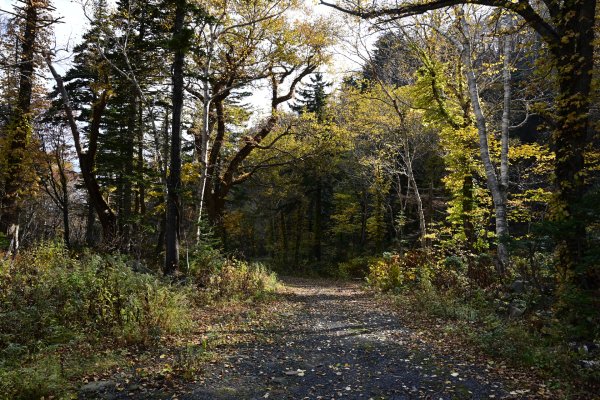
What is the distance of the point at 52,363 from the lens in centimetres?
486

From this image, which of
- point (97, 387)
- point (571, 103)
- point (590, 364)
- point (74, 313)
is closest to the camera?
point (590, 364)

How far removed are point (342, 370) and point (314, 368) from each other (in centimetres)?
44

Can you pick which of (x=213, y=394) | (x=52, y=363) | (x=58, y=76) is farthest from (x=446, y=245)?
(x=58, y=76)

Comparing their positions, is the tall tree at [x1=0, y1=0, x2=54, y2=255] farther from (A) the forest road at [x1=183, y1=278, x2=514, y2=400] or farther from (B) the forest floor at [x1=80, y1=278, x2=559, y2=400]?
(A) the forest road at [x1=183, y1=278, x2=514, y2=400]

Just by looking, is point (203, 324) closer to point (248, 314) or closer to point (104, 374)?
point (248, 314)

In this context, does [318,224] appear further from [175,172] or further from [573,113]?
[573,113]

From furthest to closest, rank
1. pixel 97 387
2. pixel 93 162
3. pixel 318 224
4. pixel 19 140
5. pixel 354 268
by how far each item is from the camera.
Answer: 1. pixel 318 224
2. pixel 354 268
3. pixel 93 162
4. pixel 19 140
5. pixel 97 387

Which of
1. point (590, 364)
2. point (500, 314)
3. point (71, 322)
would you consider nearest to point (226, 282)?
point (71, 322)

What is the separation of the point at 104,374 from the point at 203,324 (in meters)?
3.02

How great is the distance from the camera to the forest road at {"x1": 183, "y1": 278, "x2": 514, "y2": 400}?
190 inches

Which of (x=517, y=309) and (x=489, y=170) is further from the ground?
(x=489, y=170)

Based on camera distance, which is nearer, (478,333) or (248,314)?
(478,333)

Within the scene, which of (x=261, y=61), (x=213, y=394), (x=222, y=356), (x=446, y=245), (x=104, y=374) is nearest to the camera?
(x=213, y=394)

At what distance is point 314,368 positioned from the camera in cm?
584
